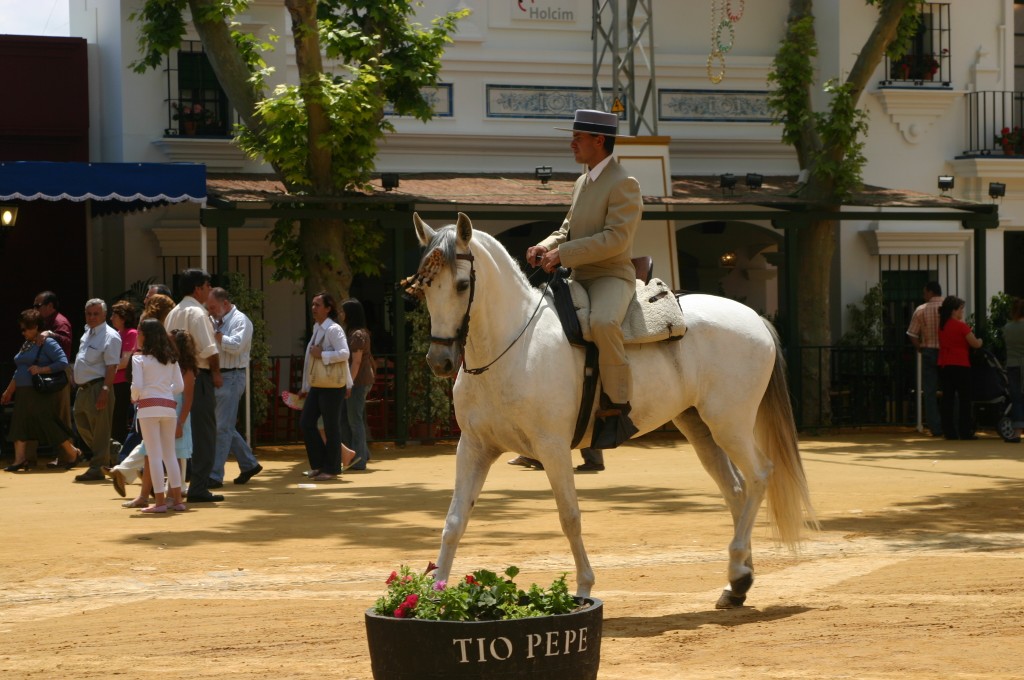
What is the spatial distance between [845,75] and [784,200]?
4278mm

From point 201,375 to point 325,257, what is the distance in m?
6.34

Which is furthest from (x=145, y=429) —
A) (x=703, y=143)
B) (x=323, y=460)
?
(x=703, y=143)

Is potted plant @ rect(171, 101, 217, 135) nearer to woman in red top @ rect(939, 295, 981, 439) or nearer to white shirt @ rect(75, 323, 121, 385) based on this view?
white shirt @ rect(75, 323, 121, 385)

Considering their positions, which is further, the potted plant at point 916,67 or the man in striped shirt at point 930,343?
the potted plant at point 916,67

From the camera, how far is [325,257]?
18.9 meters

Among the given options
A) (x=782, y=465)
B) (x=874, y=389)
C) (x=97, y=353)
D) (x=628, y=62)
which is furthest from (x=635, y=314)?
(x=628, y=62)

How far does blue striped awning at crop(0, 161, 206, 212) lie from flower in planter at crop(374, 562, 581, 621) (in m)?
11.6

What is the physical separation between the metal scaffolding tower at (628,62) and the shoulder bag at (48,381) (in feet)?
26.9

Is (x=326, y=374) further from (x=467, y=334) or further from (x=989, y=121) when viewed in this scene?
(x=989, y=121)

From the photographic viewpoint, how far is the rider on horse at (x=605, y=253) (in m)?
7.88

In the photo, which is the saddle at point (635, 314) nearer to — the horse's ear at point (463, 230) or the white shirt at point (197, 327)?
the horse's ear at point (463, 230)

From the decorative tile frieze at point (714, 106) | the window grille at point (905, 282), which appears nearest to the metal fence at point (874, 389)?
the window grille at point (905, 282)

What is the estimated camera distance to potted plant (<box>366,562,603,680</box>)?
550 centimetres

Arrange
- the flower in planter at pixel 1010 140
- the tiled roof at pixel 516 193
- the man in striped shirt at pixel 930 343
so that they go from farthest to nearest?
the flower in planter at pixel 1010 140, the man in striped shirt at pixel 930 343, the tiled roof at pixel 516 193
